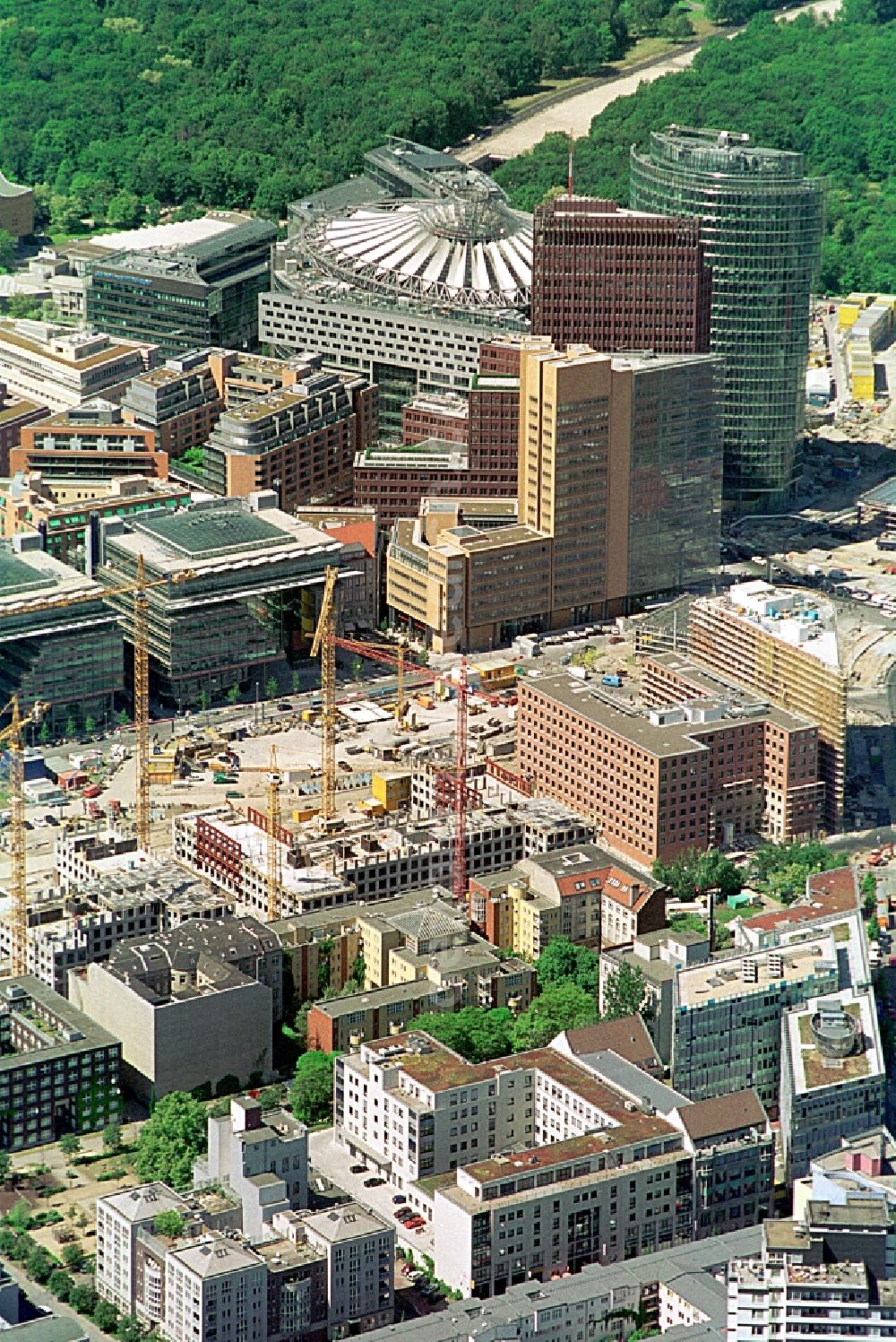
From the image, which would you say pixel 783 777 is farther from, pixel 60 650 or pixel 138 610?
A: pixel 60 650

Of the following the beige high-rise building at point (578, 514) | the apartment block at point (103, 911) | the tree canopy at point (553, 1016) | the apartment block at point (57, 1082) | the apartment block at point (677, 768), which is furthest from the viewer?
the beige high-rise building at point (578, 514)

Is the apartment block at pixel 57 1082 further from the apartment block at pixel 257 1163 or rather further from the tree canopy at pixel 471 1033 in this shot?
the tree canopy at pixel 471 1033

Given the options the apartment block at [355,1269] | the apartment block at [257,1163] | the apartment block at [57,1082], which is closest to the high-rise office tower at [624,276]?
the apartment block at [57,1082]

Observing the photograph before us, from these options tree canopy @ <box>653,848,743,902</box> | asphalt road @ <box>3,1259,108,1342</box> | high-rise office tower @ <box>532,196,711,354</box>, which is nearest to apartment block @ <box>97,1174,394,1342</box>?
asphalt road @ <box>3,1259,108,1342</box>

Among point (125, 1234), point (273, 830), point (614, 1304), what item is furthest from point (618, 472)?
point (614, 1304)

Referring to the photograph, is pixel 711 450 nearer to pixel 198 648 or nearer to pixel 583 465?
pixel 583 465

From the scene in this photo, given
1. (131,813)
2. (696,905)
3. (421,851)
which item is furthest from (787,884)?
(131,813)
